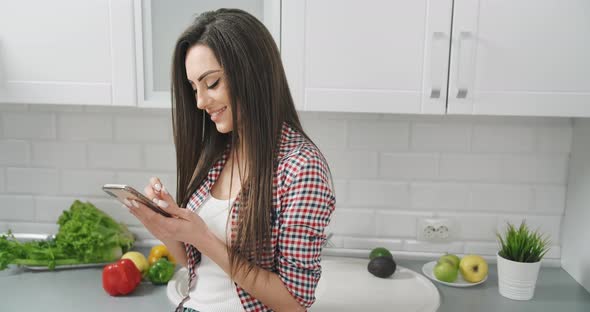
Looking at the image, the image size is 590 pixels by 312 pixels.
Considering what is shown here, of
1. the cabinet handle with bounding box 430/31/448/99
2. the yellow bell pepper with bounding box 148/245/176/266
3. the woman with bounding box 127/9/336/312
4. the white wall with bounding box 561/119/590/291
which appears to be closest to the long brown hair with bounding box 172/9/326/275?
the woman with bounding box 127/9/336/312

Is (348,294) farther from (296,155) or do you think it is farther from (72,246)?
(72,246)

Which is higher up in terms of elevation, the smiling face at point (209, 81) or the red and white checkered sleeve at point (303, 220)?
the smiling face at point (209, 81)

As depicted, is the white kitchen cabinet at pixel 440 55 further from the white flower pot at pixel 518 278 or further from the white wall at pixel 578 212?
the white flower pot at pixel 518 278

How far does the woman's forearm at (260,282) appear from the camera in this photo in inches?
43.4

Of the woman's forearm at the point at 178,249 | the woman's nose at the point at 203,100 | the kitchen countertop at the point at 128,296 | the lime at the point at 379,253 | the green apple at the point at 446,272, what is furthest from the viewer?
the lime at the point at 379,253

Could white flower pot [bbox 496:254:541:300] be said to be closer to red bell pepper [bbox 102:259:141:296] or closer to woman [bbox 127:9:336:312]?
woman [bbox 127:9:336:312]

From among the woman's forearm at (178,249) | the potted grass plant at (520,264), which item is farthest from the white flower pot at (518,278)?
the woman's forearm at (178,249)

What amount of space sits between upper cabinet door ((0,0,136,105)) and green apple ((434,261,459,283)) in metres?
1.02

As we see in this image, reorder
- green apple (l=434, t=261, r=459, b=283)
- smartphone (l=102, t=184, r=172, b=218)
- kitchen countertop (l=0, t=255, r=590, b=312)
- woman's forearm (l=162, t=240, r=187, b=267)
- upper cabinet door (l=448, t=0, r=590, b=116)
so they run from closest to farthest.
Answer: smartphone (l=102, t=184, r=172, b=218)
woman's forearm (l=162, t=240, r=187, b=267)
upper cabinet door (l=448, t=0, r=590, b=116)
kitchen countertop (l=0, t=255, r=590, b=312)
green apple (l=434, t=261, r=459, b=283)

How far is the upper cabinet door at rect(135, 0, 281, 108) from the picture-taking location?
1509mm

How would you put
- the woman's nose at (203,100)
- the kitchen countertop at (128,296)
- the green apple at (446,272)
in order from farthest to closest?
the green apple at (446,272) → the kitchen countertop at (128,296) → the woman's nose at (203,100)

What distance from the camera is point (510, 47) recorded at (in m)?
1.44

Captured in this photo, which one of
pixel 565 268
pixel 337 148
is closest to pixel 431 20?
pixel 337 148

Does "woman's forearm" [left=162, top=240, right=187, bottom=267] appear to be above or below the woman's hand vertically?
below
